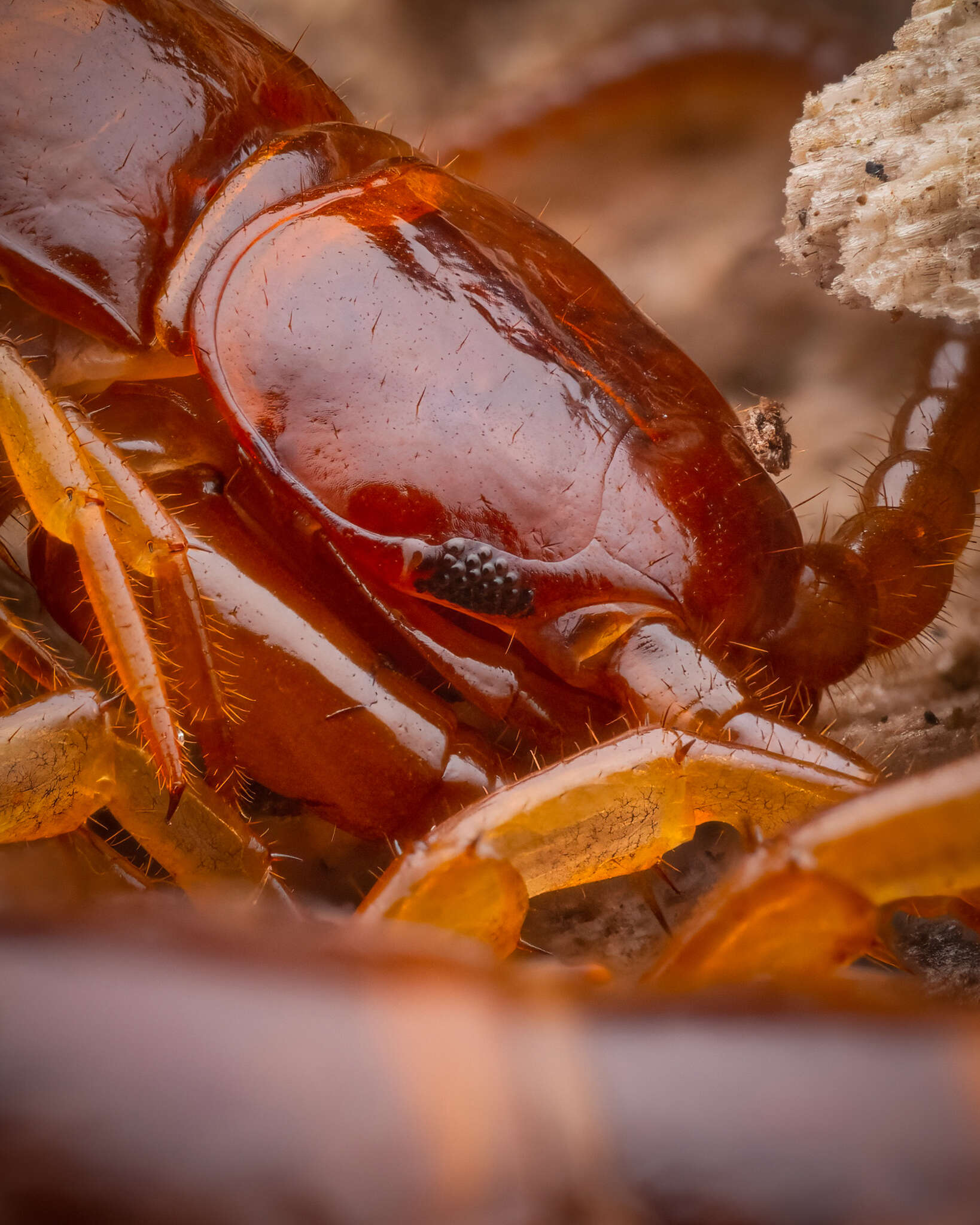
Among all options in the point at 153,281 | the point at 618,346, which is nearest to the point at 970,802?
the point at 618,346

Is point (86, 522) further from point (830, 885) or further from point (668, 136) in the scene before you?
point (668, 136)

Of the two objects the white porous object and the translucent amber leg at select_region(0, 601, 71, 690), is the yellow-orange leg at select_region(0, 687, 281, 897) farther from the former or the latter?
the white porous object

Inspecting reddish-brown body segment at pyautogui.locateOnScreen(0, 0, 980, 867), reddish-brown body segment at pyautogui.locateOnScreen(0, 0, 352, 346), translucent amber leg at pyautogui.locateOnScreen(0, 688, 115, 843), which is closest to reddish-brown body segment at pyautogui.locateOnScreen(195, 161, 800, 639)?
reddish-brown body segment at pyautogui.locateOnScreen(0, 0, 980, 867)

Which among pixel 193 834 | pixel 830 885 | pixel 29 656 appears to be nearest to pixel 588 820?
pixel 830 885

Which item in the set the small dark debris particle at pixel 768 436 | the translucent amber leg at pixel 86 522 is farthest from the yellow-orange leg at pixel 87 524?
the small dark debris particle at pixel 768 436

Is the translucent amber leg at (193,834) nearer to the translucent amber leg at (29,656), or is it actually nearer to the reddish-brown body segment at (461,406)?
the translucent amber leg at (29,656)

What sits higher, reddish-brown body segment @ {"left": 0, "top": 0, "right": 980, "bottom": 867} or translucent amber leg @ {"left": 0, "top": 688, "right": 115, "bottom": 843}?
reddish-brown body segment @ {"left": 0, "top": 0, "right": 980, "bottom": 867}
